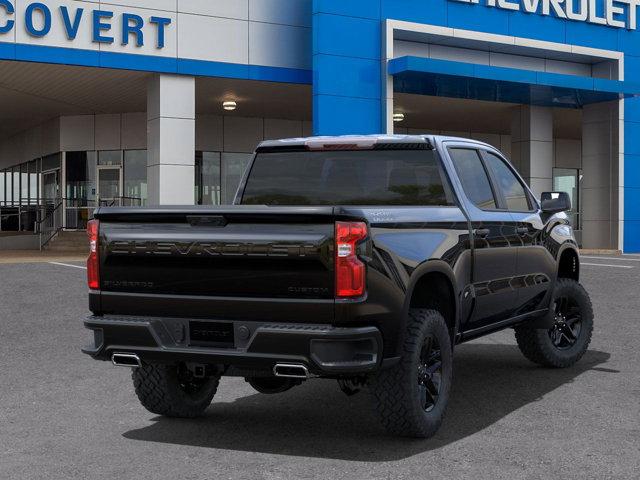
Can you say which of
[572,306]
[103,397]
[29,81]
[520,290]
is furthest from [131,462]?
[29,81]

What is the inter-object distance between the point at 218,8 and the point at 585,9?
38.6 ft

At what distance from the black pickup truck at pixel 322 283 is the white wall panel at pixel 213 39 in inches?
677

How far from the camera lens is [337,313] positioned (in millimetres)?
5191

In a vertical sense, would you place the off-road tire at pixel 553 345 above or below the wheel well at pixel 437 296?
below

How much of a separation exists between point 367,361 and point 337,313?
331mm

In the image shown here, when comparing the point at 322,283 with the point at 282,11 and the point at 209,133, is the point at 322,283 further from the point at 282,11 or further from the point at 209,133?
the point at 209,133

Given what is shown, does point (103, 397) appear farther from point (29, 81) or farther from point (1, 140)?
point (1, 140)

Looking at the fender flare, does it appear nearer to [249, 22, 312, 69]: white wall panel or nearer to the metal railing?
[249, 22, 312, 69]: white wall panel

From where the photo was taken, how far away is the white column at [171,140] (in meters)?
23.3

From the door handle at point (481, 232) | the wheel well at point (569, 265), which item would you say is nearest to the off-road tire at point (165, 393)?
the door handle at point (481, 232)

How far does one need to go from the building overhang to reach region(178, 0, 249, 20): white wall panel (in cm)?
409

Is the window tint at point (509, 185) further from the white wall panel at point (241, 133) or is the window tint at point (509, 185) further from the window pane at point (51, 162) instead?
the window pane at point (51, 162)

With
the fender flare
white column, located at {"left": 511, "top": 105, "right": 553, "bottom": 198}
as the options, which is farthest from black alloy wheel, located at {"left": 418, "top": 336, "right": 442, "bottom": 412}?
white column, located at {"left": 511, "top": 105, "right": 553, "bottom": 198}

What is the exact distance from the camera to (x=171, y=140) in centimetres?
2344
